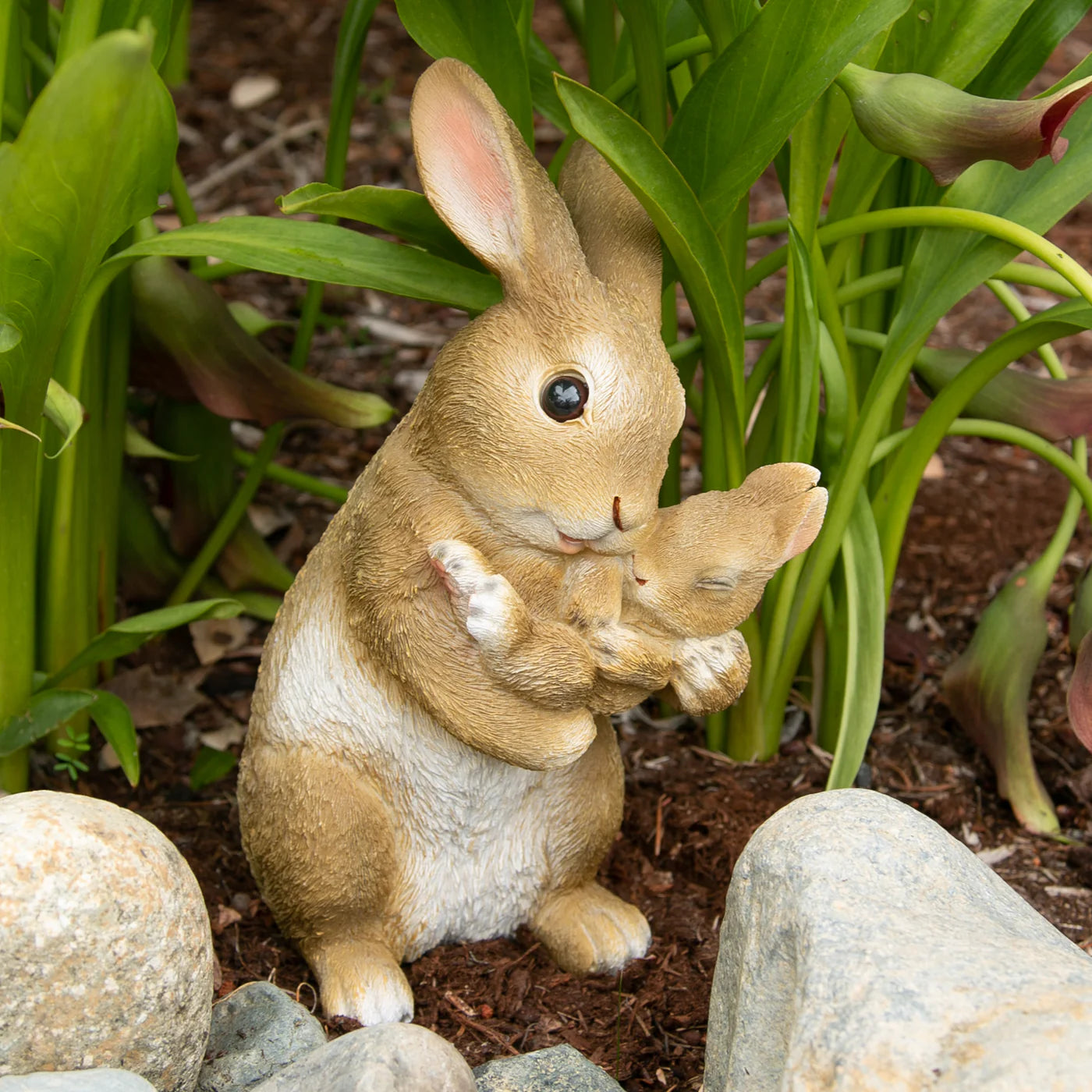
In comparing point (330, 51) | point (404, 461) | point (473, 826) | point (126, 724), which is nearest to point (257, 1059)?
point (473, 826)

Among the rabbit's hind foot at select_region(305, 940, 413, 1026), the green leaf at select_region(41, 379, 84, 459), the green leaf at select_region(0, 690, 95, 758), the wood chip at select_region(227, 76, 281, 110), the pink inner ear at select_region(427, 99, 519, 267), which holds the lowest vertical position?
the rabbit's hind foot at select_region(305, 940, 413, 1026)

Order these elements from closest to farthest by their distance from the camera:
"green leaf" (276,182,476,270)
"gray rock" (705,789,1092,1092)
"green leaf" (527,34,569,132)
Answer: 1. "gray rock" (705,789,1092,1092)
2. "green leaf" (276,182,476,270)
3. "green leaf" (527,34,569,132)

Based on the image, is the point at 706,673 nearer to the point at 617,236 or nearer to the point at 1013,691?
the point at 617,236

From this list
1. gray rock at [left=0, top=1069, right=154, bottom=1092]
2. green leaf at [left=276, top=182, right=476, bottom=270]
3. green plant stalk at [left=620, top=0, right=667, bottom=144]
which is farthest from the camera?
green plant stalk at [left=620, top=0, right=667, bottom=144]

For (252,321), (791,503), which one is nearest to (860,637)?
(791,503)

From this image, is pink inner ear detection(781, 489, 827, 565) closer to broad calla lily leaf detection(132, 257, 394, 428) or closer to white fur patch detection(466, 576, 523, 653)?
white fur patch detection(466, 576, 523, 653)

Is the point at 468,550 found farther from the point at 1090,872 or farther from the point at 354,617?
the point at 1090,872

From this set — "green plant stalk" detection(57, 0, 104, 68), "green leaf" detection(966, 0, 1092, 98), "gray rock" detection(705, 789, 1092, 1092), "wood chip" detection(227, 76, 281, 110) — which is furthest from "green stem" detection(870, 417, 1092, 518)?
"wood chip" detection(227, 76, 281, 110)
